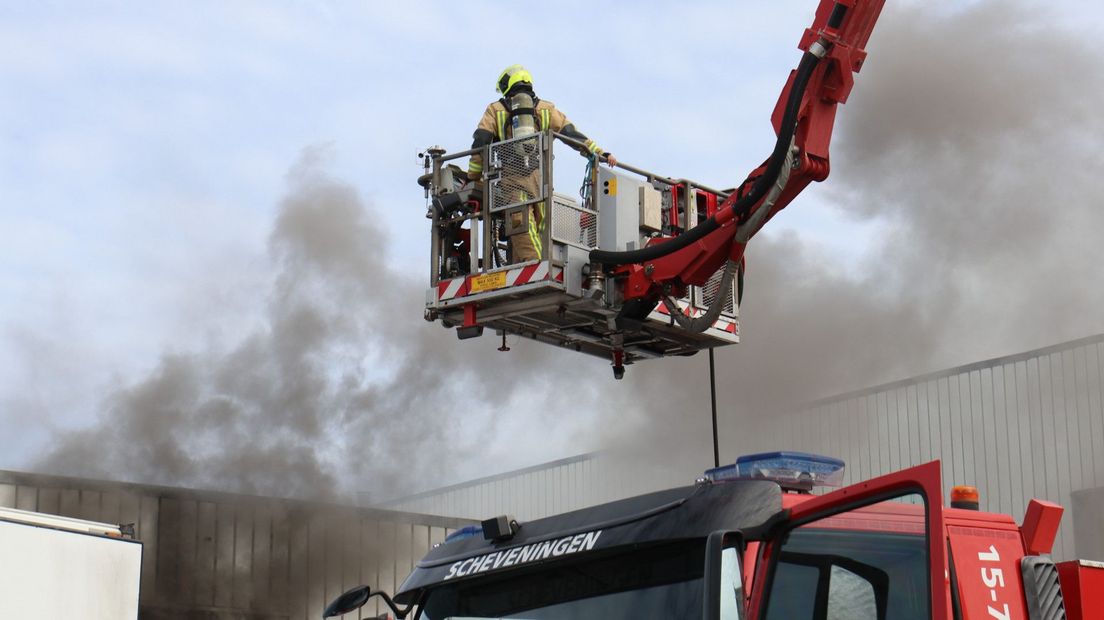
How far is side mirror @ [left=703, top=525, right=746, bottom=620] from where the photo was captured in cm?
456

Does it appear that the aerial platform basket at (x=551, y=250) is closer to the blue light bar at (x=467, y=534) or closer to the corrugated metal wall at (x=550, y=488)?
the blue light bar at (x=467, y=534)

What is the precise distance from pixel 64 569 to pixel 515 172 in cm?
384

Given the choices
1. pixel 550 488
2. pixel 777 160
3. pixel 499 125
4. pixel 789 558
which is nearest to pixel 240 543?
pixel 550 488

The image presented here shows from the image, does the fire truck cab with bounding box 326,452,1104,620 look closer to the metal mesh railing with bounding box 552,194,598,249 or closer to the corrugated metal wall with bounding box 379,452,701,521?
the metal mesh railing with bounding box 552,194,598,249

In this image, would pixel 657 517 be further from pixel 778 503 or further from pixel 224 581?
pixel 224 581

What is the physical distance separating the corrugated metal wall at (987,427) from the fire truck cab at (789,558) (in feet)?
26.6

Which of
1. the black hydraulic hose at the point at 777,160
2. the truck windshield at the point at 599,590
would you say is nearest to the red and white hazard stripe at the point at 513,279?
the black hydraulic hose at the point at 777,160

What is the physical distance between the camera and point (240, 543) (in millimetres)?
16094

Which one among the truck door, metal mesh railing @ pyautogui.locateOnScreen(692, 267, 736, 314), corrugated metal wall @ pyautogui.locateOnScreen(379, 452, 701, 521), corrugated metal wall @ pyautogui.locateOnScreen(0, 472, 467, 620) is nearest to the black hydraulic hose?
metal mesh railing @ pyautogui.locateOnScreen(692, 267, 736, 314)

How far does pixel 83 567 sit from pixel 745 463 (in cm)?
558

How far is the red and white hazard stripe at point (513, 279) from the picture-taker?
372 inches

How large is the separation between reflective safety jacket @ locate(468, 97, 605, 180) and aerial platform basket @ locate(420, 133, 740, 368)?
111mm

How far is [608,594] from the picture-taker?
531 centimetres

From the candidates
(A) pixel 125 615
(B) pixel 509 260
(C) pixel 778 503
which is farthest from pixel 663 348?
(C) pixel 778 503
